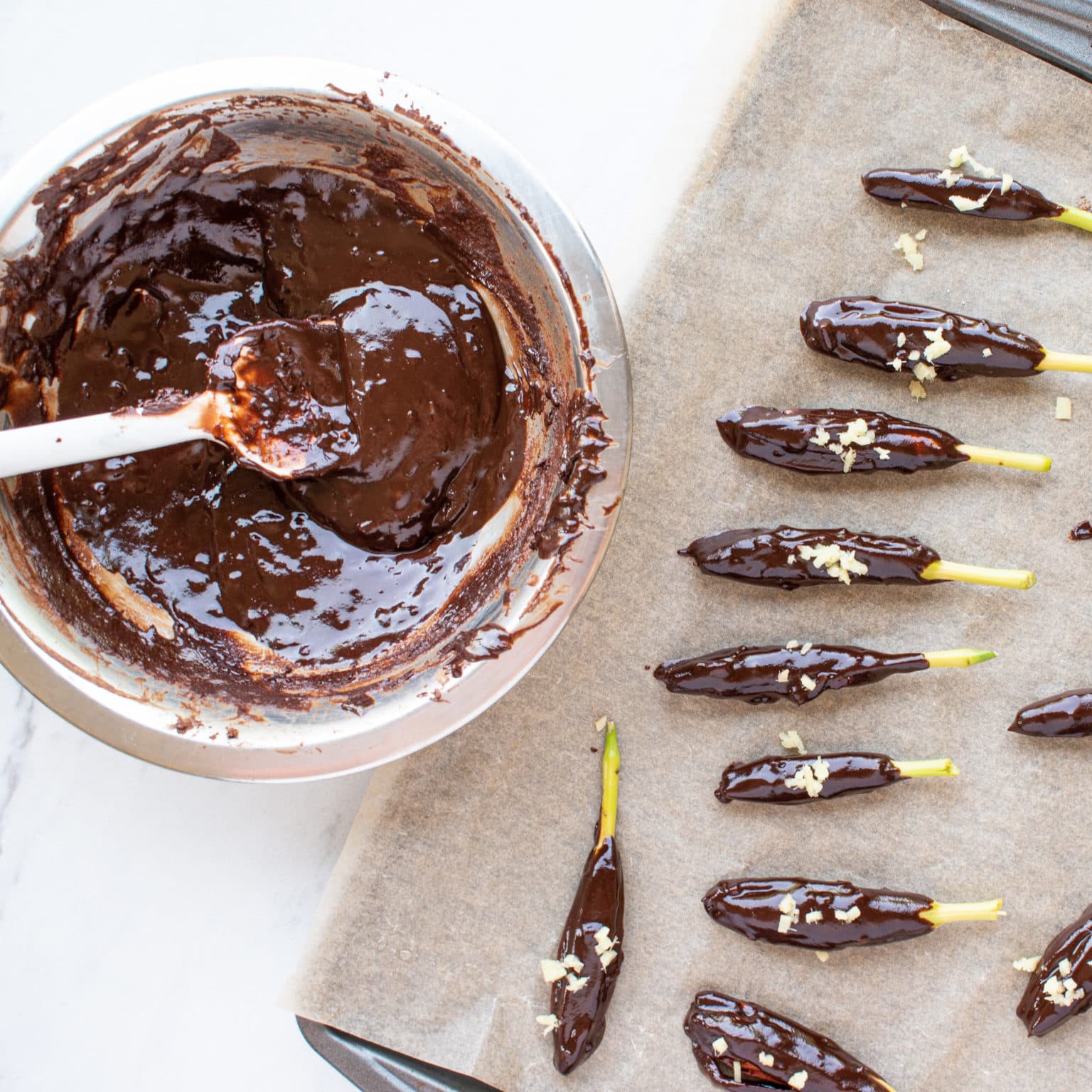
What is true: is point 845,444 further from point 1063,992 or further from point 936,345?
point 1063,992

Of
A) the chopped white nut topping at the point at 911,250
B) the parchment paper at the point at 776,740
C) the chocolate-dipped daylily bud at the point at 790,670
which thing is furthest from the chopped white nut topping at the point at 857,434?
the chocolate-dipped daylily bud at the point at 790,670

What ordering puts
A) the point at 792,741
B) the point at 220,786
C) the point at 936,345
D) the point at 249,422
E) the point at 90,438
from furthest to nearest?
the point at 220,786 < the point at 792,741 < the point at 936,345 < the point at 249,422 < the point at 90,438

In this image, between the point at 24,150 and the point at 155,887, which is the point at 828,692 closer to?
the point at 155,887

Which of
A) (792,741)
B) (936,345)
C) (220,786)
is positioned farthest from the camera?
(220,786)

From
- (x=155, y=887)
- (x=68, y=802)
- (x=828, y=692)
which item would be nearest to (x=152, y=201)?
(x=68, y=802)

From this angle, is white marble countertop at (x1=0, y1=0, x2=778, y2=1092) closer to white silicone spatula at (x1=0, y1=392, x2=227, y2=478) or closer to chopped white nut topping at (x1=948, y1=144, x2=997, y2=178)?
chopped white nut topping at (x1=948, y1=144, x2=997, y2=178)

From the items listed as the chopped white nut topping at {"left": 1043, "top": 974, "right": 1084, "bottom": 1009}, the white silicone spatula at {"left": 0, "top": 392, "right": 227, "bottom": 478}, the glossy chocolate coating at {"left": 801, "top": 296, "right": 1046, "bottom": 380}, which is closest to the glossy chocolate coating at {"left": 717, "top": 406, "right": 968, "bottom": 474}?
the glossy chocolate coating at {"left": 801, "top": 296, "right": 1046, "bottom": 380}

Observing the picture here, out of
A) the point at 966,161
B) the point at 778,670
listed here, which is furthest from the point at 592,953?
the point at 966,161
